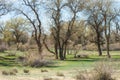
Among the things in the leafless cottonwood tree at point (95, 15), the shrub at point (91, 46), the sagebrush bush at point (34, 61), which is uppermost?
the leafless cottonwood tree at point (95, 15)

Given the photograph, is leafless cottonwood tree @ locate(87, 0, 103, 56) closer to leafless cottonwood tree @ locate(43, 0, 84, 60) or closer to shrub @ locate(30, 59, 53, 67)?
leafless cottonwood tree @ locate(43, 0, 84, 60)

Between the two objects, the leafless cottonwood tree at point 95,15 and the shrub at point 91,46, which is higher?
the leafless cottonwood tree at point 95,15

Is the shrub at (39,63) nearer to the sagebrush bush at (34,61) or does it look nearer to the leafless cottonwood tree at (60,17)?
the sagebrush bush at (34,61)

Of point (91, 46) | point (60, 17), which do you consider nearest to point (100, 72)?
point (60, 17)

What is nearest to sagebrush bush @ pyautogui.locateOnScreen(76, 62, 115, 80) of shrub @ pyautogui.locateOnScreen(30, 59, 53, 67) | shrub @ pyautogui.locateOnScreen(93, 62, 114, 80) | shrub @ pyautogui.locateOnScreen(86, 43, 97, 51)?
shrub @ pyautogui.locateOnScreen(93, 62, 114, 80)

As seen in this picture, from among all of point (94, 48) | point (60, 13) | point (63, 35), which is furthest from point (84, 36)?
point (60, 13)

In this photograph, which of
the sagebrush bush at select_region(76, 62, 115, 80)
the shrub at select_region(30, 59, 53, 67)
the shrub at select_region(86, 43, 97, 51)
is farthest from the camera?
the shrub at select_region(86, 43, 97, 51)

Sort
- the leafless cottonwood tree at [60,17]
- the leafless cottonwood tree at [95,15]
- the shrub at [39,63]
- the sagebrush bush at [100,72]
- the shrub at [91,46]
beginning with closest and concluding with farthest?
the sagebrush bush at [100,72], the shrub at [39,63], the leafless cottonwood tree at [60,17], the leafless cottonwood tree at [95,15], the shrub at [91,46]

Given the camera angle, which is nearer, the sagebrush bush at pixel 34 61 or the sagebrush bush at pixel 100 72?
the sagebrush bush at pixel 100 72

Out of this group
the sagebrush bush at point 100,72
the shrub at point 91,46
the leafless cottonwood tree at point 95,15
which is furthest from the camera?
the shrub at point 91,46

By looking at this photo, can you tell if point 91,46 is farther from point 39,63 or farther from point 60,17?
point 39,63

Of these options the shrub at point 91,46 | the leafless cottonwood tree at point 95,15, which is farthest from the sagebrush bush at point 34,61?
the shrub at point 91,46

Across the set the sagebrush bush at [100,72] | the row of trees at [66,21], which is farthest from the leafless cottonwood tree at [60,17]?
the sagebrush bush at [100,72]

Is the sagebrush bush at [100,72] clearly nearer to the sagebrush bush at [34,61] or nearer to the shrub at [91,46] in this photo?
the sagebrush bush at [34,61]
